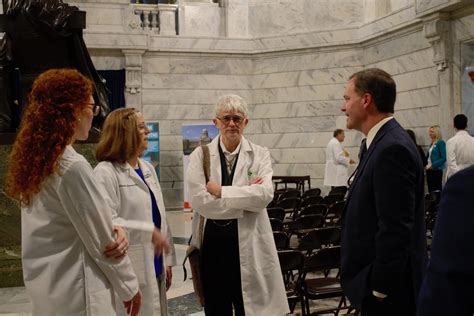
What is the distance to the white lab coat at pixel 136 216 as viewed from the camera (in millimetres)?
3004

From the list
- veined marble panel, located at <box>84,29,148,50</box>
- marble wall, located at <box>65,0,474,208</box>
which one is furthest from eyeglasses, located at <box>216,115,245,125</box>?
veined marble panel, located at <box>84,29,148,50</box>

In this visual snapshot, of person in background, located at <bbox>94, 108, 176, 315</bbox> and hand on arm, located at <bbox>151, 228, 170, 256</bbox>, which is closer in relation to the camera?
person in background, located at <bbox>94, 108, 176, 315</bbox>

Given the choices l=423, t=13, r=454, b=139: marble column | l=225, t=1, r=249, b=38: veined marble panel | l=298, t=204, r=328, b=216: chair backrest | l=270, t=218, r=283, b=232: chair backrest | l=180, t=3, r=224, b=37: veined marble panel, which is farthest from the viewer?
l=225, t=1, r=249, b=38: veined marble panel

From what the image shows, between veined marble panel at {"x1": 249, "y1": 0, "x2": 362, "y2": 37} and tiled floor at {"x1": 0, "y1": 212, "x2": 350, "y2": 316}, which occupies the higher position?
veined marble panel at {"x1": 249, "y1": 0, "x2": 362, "y2": 37}

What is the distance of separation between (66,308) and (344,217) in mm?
1258

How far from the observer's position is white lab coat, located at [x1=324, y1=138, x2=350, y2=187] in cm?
1223

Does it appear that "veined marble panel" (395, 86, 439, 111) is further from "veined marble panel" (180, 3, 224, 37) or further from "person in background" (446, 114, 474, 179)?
"veined marble panel" (180, 3, 224, 37)

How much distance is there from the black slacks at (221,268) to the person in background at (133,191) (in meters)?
0.27

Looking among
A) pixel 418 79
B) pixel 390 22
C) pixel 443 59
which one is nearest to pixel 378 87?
pixel 443 59

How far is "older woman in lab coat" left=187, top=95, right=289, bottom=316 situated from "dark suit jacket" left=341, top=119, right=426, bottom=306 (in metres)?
0.89

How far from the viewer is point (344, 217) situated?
103 inches

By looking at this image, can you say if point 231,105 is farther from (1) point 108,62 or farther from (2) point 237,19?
(2) point 237,19

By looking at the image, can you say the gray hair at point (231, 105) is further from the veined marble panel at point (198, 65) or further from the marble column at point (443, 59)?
the veined marble panel at point (198, 65)

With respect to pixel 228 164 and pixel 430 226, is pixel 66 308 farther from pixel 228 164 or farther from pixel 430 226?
pixel 430 226
